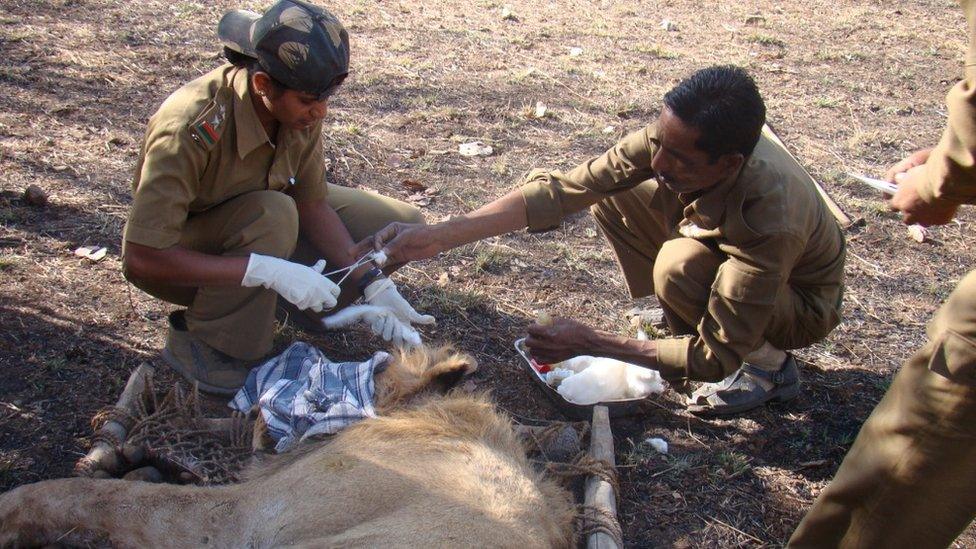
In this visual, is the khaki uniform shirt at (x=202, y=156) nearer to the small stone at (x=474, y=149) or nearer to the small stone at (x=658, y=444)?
the small stone at (x=658, y=444)

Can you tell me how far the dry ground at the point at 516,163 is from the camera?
3451 millimetres

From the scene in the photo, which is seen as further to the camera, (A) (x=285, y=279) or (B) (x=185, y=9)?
(B) (x=185, y=9)

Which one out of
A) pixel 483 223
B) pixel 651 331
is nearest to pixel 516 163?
pixel 651 331

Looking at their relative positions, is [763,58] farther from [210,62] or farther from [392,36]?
[210,62]

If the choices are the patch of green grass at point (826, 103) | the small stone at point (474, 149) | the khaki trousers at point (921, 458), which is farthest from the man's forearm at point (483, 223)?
the patch of green grass at point (826, 103)

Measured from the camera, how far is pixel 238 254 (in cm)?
339

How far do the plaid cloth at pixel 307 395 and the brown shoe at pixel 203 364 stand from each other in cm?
13

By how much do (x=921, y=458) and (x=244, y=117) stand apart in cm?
264

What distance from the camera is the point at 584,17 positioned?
863 centimetres

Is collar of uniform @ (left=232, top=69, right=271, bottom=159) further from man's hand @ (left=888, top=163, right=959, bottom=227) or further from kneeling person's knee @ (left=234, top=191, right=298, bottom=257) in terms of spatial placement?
man's hand @ (left=888, top=163, right=959, bottom=227)

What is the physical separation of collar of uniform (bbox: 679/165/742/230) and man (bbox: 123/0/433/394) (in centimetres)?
131

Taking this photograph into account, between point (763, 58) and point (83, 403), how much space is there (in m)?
6.68

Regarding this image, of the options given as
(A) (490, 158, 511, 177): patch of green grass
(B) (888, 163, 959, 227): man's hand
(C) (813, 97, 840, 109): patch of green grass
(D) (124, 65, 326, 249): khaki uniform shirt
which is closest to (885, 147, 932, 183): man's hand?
(B) (888, 163, 959, 227): man's hand

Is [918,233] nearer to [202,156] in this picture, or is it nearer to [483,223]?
[483,223]
